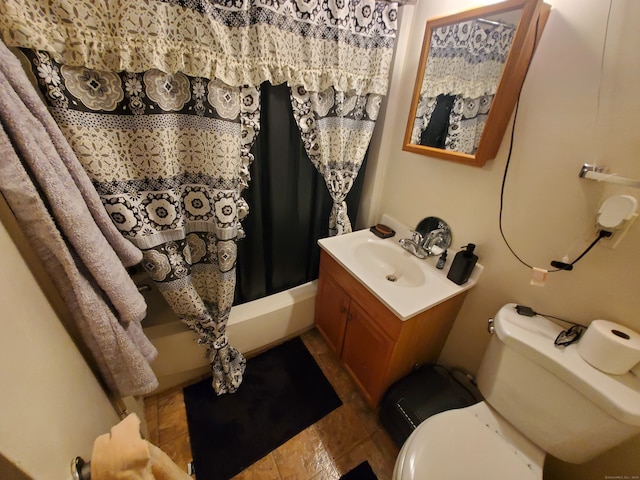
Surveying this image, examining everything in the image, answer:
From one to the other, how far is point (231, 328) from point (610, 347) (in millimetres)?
1419

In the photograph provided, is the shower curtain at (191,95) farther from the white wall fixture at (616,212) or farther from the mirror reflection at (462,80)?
the white wall fixture at (616,212)

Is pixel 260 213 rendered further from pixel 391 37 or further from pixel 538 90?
pixel 538 90

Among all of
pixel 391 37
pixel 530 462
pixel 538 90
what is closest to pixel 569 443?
pixel 530 462

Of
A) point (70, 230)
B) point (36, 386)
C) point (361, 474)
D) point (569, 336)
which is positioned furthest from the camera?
point (361, 474)

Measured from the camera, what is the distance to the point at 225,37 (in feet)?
2.74

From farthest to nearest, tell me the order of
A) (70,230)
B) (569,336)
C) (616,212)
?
(569,336)
(616,212)
(70,230)

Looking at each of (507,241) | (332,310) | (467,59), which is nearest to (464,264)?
(507,241)

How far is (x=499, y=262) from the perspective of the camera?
996 millimetres

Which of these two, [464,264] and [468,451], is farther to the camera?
[464,264]

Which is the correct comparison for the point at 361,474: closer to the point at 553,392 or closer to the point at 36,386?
the point at 553,392

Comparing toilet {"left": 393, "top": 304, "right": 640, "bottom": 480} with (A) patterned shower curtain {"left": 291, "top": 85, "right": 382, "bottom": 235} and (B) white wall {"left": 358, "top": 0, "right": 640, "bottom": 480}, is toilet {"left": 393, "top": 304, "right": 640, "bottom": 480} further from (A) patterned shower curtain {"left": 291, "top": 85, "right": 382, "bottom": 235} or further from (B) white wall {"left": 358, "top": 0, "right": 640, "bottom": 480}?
(A) patterned shower curtain {"left": 291, "top": 85, "right": 382, "bottom": 235}

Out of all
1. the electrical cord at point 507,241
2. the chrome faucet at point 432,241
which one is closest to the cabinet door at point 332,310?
the chrome faucet at point 432,241

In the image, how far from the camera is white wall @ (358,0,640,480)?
26.6 inches

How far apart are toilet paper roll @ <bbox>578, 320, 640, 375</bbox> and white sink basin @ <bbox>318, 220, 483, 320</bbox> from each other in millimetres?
382
